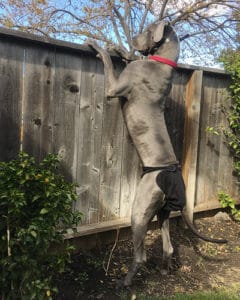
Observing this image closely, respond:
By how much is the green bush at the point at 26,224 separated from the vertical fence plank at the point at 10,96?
2.44 ft

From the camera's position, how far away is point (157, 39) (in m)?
3.47

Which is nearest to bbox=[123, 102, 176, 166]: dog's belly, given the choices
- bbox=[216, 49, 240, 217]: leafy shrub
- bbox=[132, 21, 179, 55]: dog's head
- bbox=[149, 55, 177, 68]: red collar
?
bbox=[149, 55, 177, 68]: red collar

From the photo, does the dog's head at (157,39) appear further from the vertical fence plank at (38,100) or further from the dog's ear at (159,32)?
the vertical fence plank at (38,100)

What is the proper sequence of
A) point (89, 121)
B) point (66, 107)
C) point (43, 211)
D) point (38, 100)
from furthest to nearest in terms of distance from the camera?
point (89, 121) < point (66, 107) < point (38, 100) < point (43, 211)

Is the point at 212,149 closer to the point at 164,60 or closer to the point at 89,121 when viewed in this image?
the point at 89,121

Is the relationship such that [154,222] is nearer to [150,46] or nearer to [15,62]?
[150,46]

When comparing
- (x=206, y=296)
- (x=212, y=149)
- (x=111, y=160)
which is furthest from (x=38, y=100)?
(x=212, y=149)

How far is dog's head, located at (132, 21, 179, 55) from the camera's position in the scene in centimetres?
348

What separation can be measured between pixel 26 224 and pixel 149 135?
1453 mm

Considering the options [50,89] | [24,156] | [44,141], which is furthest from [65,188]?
[50,89]

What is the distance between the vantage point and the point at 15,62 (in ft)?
10.9

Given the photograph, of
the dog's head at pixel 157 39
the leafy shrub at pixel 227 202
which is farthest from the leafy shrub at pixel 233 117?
the dog's head at pixel 157 39

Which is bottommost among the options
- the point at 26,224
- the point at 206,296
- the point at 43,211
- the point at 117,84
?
the point at 206,296

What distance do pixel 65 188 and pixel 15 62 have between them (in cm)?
131
